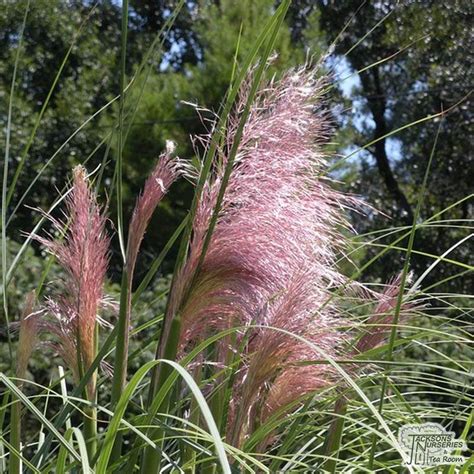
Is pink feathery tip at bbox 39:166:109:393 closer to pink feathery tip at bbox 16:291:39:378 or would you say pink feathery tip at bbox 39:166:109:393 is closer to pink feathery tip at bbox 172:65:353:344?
pink feathery tip at bbox 16:291:39:378

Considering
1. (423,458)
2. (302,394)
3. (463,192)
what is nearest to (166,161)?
(302,394)

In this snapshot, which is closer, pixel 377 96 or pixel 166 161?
pixel 166 161

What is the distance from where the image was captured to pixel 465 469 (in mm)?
1210

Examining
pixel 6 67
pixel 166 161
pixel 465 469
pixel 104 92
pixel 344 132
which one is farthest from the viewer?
pixel 104 92

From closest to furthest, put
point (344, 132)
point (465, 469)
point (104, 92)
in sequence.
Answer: point (465, 469), point (344, 132), point (104, 92)

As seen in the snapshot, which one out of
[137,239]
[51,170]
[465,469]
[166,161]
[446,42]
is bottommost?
[465,469]

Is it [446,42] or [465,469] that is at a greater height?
[446,42]

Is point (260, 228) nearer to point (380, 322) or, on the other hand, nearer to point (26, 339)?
point (380, 322)

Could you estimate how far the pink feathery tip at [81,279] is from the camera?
136 cm

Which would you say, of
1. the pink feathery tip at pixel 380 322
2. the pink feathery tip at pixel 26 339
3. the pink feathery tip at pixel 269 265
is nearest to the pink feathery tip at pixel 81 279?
the pink feathery tip at pixel 26 339

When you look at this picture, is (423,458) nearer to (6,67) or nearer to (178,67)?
(6,67)

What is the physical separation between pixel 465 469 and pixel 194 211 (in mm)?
441

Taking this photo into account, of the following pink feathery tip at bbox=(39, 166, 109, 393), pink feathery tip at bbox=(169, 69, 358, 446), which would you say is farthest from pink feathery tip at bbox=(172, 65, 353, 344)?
pink feathery tip at bbox=(39, 166, 109, 393)
